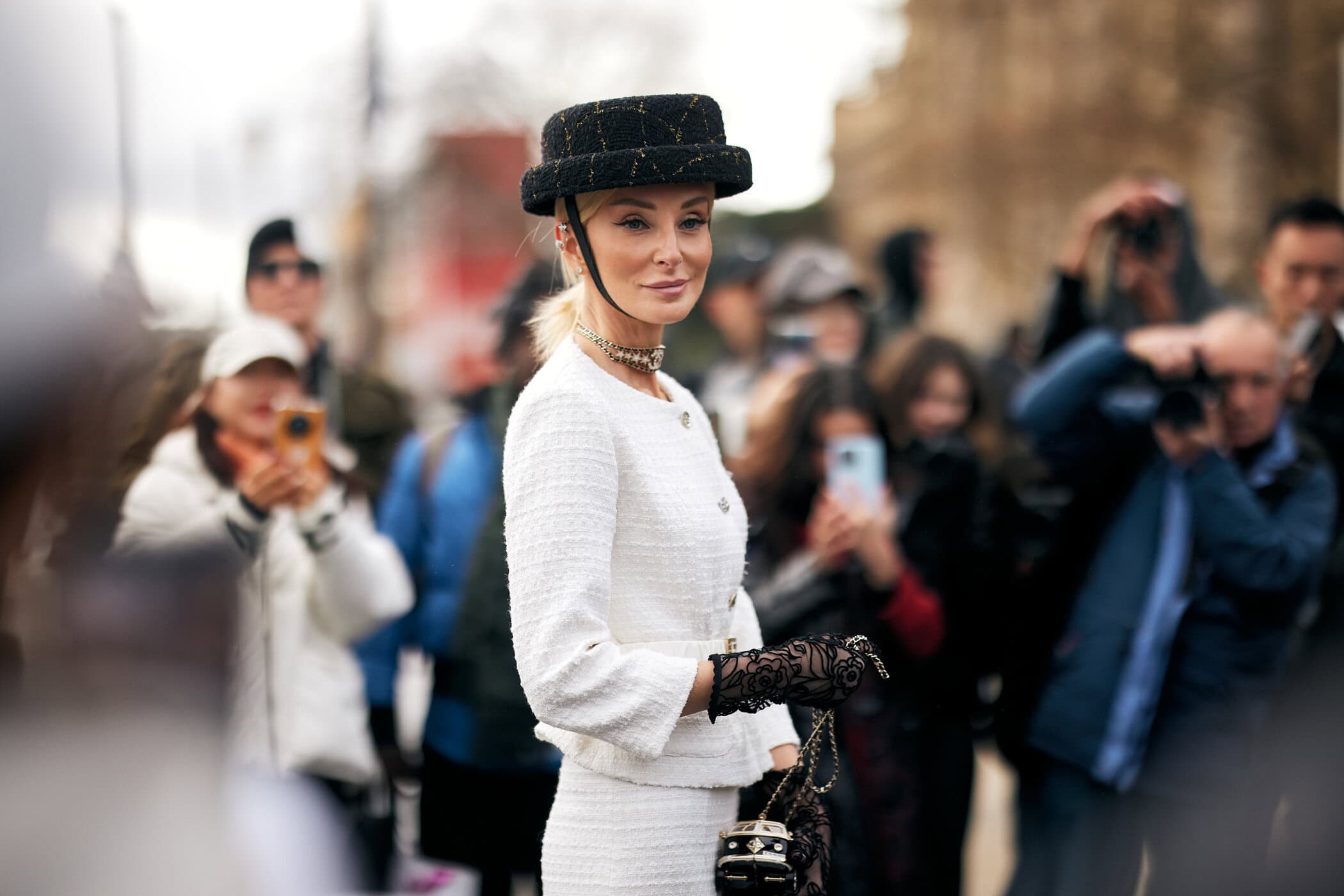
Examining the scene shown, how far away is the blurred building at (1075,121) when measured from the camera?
26.5 feet

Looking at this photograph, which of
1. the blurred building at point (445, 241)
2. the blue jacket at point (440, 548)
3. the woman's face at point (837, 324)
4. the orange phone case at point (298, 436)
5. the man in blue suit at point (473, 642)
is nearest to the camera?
the orange phone case at point (298, 436)

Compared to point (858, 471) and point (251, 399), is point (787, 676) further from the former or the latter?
point (251, 399)

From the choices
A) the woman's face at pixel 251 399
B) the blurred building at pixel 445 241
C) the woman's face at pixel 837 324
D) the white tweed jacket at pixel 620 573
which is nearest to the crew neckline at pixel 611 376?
the white tweed jacket at pixel 620 573

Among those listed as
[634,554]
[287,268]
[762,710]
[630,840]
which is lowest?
[630,840]

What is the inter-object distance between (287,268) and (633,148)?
8.74 feet

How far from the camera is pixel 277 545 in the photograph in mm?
3621

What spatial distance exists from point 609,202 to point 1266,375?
2582 millimetres

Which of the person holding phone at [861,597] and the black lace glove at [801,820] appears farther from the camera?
the person holding phone at [861,597]

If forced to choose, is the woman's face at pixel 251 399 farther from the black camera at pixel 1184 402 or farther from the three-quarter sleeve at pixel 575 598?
the black camera at pixel 1184 402

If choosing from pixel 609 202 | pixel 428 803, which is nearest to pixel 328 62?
pixel 428 803

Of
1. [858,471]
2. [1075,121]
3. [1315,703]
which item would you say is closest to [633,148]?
[858,471]

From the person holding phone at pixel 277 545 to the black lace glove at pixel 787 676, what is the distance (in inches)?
69.8

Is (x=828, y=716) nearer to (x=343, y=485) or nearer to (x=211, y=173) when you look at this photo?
(x=343, y=485)

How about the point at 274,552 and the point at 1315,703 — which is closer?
the point at 274,552
